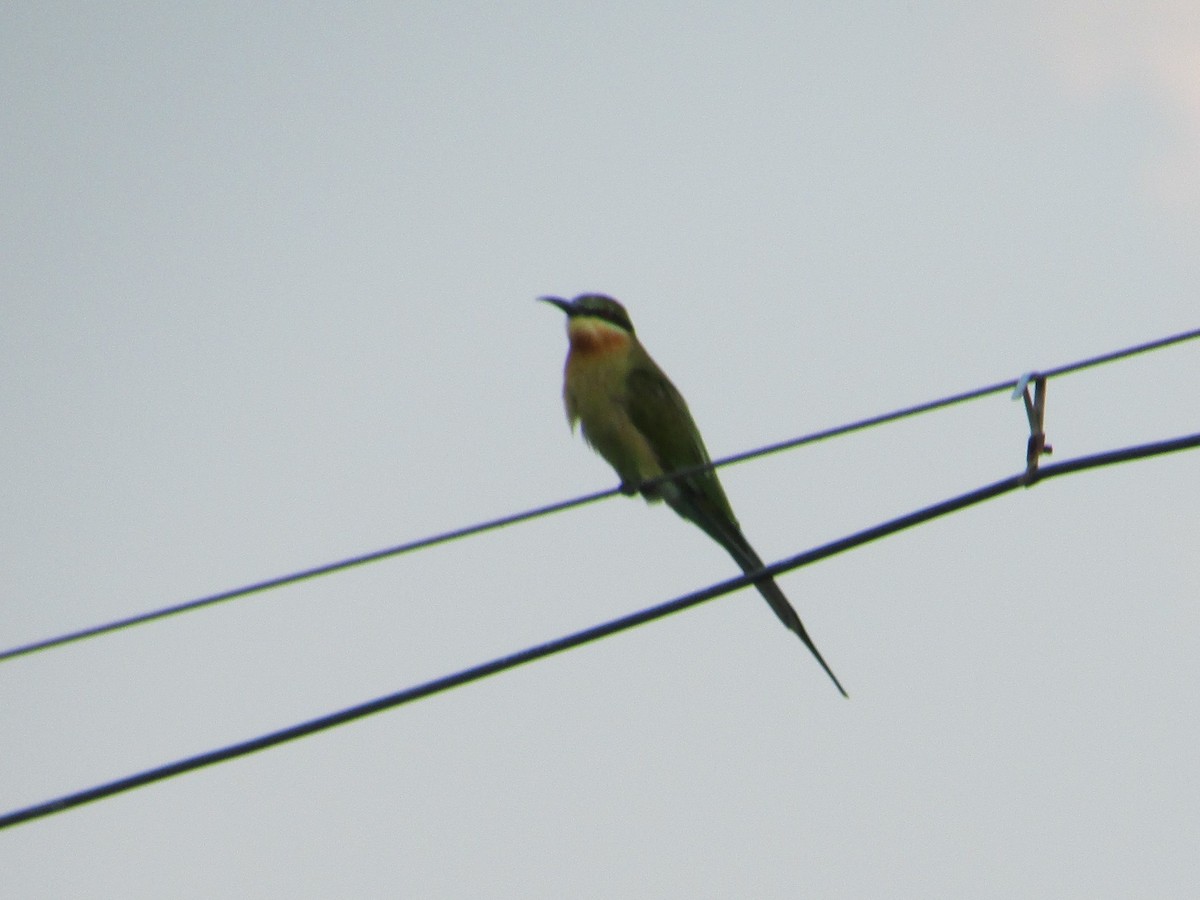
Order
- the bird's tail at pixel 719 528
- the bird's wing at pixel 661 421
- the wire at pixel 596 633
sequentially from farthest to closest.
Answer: the bird's wing at pixel 661 421
the bird's tail at pixel 719 528
the wire at pixel 596 633

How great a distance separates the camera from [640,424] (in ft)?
17.1

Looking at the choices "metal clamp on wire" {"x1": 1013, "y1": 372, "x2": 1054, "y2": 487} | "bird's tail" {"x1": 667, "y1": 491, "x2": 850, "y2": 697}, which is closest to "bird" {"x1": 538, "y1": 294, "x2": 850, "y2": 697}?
"bird's tail" {"x1": 667, "y1": 491, "x2": 850, "y2": 697}

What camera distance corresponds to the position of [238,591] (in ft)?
9.19

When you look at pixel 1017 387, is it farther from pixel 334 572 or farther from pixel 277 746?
pixel 277 746

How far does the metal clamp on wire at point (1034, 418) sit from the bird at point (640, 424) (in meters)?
1.87

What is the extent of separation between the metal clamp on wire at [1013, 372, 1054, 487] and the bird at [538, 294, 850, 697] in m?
1.87

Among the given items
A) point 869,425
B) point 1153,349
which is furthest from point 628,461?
point 1153,349

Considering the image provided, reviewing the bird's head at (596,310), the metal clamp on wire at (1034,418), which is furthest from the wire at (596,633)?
the bird's head at (596,310)

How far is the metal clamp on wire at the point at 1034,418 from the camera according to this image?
2.88 metres

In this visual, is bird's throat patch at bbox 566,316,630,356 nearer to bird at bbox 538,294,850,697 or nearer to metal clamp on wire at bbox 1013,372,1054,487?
bird at bbox 538,294,850,697

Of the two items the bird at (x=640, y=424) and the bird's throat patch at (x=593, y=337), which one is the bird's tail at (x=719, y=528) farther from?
the bird's throat patch at (x=593, y=337)

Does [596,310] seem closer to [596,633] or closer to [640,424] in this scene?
[640,424]

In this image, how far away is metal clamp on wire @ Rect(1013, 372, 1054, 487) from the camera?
2879 mm

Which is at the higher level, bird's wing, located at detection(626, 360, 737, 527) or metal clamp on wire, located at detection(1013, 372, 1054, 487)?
metal clamp on wire, located at detection(1013, 372, 1054, 487)
